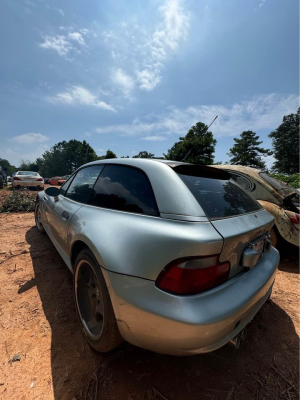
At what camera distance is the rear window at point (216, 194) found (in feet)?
4.21

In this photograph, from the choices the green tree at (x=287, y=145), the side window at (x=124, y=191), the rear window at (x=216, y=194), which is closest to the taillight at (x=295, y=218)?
the rear window at (x=216, y=194)

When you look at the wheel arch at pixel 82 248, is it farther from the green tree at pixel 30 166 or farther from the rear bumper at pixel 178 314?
the green tree at pixel 30 166

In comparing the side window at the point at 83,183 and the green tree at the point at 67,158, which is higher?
the green tree at the point at 67,158

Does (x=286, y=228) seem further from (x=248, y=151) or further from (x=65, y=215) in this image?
(x=248, y=151)

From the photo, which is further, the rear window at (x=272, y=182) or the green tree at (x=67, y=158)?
the green tree at (x=67, y=158)

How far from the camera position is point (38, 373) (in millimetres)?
1314

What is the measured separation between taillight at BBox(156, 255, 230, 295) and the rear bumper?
4 centimetres

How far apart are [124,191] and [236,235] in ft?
2.99

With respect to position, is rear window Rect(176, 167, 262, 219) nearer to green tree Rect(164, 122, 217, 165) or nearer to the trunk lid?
the trunk lid

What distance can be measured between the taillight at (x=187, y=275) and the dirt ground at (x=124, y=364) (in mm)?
786

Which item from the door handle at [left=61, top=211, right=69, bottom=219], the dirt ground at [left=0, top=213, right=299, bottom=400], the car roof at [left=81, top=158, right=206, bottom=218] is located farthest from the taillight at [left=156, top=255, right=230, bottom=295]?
the door handle at [left=61, top=211, right=69, bottom=219]

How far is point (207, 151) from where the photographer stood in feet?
89.8

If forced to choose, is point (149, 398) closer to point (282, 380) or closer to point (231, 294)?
point (231, 294)

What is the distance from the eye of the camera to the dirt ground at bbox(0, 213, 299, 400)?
3.97ft
